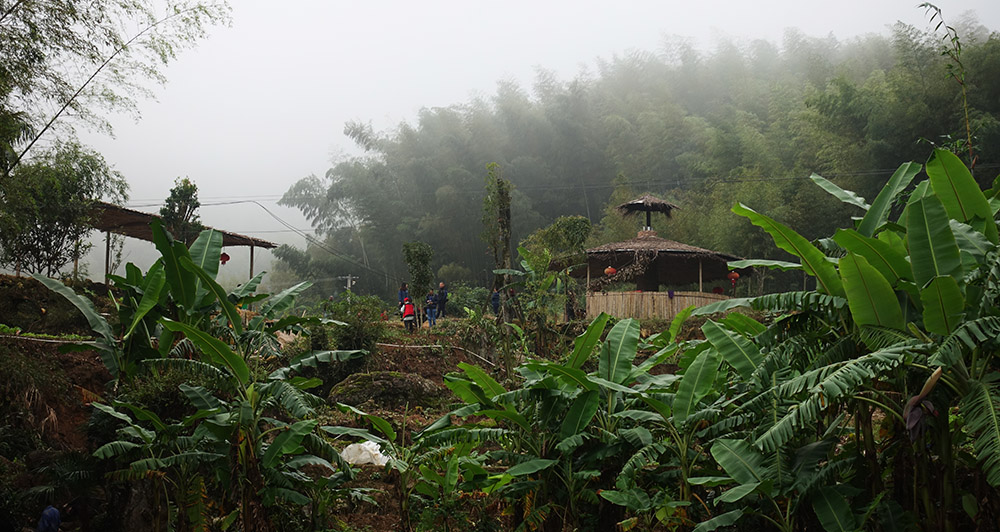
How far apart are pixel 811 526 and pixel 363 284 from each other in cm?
3419

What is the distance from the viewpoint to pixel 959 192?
397 centimetres

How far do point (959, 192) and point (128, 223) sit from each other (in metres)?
17.0

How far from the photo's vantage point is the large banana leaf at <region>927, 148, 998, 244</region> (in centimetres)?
386

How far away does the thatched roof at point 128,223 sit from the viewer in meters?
15.6

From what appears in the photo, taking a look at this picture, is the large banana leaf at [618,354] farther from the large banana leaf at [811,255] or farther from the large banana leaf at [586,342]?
the large banana leaf at [811,255]

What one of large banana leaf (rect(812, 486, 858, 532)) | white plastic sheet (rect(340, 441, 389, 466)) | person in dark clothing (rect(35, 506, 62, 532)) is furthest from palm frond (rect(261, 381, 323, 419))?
large banana leaf (rect(812, 486, 858, 532))

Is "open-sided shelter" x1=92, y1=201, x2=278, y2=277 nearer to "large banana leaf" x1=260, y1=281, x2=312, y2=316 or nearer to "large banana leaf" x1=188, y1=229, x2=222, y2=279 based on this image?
"large banana leaf" x1=188, y1=229, x2=222, y2=279

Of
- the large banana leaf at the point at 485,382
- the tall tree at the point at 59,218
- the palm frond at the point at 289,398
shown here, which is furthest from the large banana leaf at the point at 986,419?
the tall tree at the point at 59,218

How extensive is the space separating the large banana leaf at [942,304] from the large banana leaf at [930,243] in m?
0.13

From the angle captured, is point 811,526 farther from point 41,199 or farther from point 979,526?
point 41,199

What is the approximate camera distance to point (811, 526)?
3.98m

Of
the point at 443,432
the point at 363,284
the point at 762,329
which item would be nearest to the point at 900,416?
the point at 762,329

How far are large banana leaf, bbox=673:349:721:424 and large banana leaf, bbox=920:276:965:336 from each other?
3.96 ft

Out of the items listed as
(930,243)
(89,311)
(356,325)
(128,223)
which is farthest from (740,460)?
(128,223)
